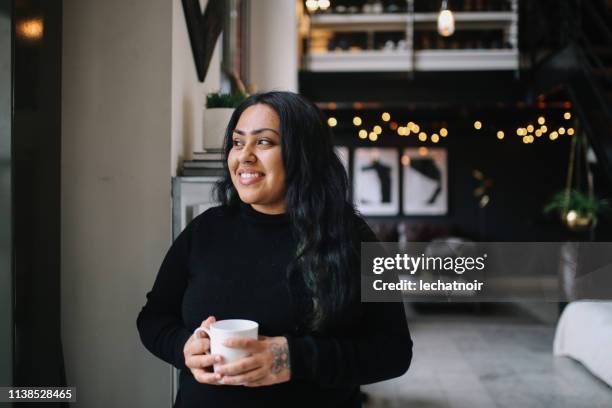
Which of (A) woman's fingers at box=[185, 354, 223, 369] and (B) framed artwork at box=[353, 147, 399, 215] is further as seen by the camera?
(B) framed artwork at box=[353, 147, 399, 215]

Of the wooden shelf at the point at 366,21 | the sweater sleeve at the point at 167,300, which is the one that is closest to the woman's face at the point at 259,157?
the sweater sleeve at the point at 167,300

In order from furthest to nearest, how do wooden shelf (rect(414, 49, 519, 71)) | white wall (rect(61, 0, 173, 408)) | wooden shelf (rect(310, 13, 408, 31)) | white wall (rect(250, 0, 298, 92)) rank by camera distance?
wooden shelf (rect(310, 13, 408, 31)) → wooden shelf (rect(414, 49, 519, 71)) → white wall (rect(250, 0, 298, 92)) → white wall (rect(61, 0, 173, 408))

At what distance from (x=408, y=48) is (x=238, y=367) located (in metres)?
7.84

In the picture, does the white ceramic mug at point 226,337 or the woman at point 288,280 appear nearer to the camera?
the white ceramic mug at point 226,337

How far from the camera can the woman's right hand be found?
3.65 feet

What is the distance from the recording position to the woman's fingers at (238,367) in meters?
1.08

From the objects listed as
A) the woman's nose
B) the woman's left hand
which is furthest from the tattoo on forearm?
the woman's nose

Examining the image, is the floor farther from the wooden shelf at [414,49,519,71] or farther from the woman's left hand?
the wooden shelf at [414,49,519,71]

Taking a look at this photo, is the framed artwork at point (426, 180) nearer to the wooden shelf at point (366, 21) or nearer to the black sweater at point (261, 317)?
the wooden shelf at point (366, 21)

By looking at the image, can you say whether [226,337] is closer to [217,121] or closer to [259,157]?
[259,157]

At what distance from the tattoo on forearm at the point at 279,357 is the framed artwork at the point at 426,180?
33.0 feet

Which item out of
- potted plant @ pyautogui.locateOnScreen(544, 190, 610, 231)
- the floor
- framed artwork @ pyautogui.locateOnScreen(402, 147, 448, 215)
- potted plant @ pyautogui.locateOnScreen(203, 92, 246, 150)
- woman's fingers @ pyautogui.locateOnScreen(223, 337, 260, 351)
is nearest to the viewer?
woman's fingers @ pyautogui.locateOnScreen(223, 337, 260, 351)

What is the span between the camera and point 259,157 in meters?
1.28

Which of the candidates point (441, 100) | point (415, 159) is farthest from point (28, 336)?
point (415, 159)
